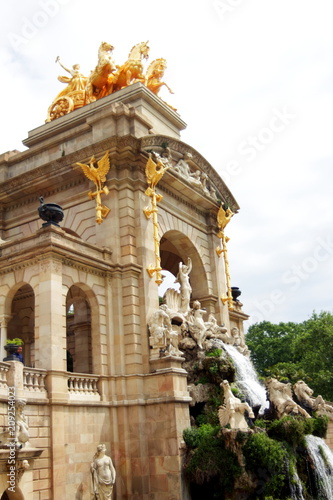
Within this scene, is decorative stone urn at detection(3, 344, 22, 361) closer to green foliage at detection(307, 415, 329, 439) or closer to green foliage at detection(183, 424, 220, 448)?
green foliage at detection(183, 424, 220, 448)

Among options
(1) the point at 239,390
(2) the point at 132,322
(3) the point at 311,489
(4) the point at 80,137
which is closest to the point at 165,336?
(2) the point at 132,322

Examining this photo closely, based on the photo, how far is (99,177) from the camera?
74.8 ft

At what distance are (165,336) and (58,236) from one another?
5.37 meters

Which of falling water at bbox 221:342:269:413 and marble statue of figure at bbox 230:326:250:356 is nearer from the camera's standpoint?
falling water at bbox 221:342:269:413

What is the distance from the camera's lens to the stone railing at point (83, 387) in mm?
18672

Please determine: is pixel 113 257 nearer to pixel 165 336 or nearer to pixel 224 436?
pixel 165 336

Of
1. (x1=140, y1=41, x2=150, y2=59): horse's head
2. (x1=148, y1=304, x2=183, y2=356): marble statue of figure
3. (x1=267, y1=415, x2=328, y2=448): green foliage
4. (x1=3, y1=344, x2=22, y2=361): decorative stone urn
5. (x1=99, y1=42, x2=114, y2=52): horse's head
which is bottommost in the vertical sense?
(x1=267, y1=415, x2=328, y2=448): green foliage

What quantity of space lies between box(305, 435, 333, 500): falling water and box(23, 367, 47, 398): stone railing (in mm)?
9762

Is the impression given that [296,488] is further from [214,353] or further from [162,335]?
[162,335]

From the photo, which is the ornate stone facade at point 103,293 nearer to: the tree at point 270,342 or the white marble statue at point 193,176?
the white marble statue at point 193,176

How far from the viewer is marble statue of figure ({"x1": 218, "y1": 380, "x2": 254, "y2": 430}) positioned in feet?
62.0

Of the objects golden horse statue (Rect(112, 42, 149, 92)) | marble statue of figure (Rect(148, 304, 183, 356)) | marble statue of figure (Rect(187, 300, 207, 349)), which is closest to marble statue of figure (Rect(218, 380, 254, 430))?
marble statue of figure (Rect(148, 304, 183, 356))

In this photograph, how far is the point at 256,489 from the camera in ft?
58.3

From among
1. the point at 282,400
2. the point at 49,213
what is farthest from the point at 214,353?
the point at 49,213
